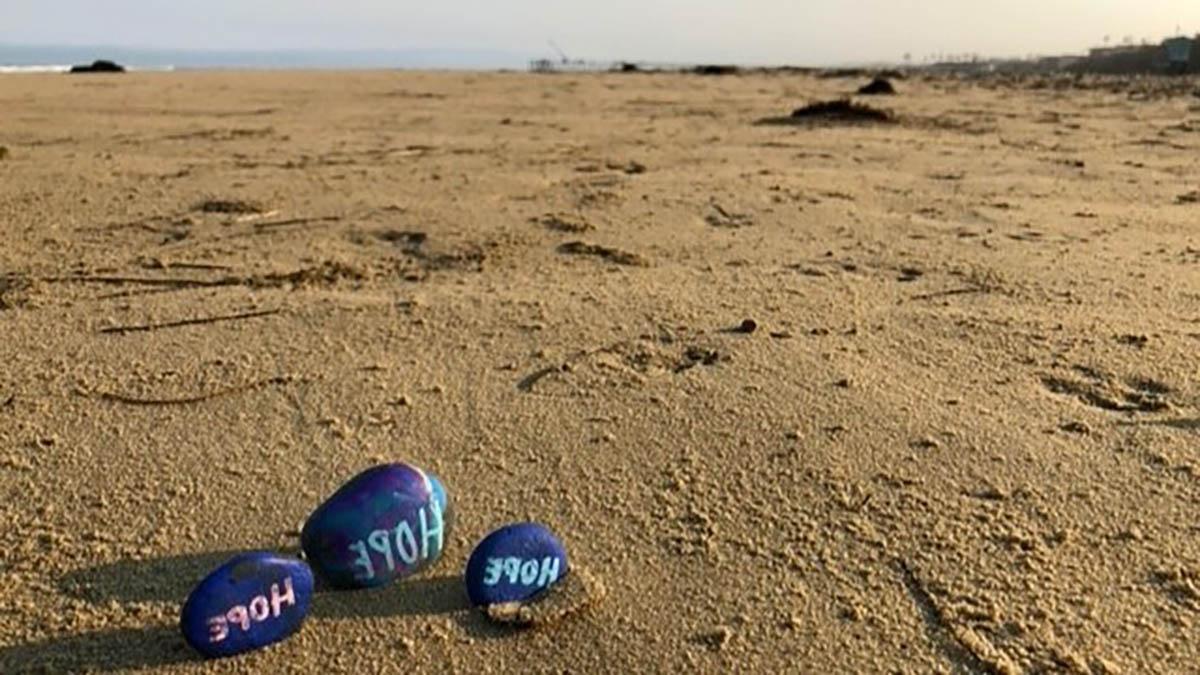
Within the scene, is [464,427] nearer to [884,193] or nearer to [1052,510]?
[1052,510]

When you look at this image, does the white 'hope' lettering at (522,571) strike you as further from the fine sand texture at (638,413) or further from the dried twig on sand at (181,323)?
the dried twig on sand at (181,323)

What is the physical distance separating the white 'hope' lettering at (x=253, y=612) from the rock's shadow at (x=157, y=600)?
3.2 inches

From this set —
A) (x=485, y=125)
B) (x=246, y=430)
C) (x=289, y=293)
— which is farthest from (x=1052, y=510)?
(x=485, y=125)

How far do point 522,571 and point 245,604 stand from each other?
374mm

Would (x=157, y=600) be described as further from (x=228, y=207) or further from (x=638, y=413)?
(x=228, y=207)

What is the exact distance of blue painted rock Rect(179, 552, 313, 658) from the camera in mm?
1332

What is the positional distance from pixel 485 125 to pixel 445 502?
272 inches

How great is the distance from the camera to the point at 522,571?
1.48m

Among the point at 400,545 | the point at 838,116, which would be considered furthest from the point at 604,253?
the point at 838,116

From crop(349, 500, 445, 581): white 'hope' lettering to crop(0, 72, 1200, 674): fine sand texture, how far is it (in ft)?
0.16

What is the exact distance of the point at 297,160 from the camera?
5629mm

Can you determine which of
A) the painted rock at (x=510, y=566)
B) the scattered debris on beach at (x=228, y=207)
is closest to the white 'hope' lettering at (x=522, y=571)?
the painted rock at (x=510, y=566)

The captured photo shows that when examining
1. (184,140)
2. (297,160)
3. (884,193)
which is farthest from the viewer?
(184,140)

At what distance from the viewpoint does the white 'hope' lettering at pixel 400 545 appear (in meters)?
1.48
